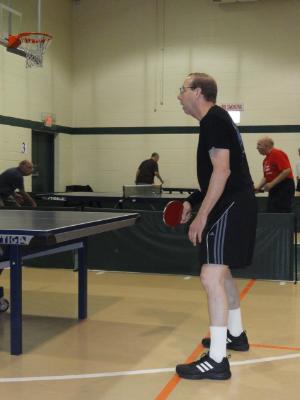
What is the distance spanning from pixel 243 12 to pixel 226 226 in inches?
497

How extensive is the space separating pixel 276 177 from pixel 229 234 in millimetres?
4978

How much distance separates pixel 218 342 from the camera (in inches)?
142

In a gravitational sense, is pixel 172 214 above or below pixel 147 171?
below

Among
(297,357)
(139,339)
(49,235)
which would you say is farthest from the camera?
(139,339)

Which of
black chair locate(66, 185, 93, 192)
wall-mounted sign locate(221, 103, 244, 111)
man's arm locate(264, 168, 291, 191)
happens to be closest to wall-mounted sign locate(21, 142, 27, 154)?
black chair locate(66, 185, 93, 192)

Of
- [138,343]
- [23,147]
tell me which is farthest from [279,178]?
[23,147]

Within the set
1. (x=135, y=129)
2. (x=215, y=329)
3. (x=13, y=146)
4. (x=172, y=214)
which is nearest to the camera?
(x=215, y=329)

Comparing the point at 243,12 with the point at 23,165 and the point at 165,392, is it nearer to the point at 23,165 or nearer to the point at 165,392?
the point at 23,165

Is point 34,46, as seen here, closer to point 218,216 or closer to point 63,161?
point 63,161

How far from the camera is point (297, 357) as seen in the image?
13.6 feet

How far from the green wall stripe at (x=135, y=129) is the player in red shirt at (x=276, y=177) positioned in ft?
21.5

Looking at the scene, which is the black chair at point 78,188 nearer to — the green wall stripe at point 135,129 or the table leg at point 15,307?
the green wall stripe at point 135,129

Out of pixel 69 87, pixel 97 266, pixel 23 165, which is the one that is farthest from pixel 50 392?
pixel 69 87

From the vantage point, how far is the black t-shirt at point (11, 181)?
934 centimetres
